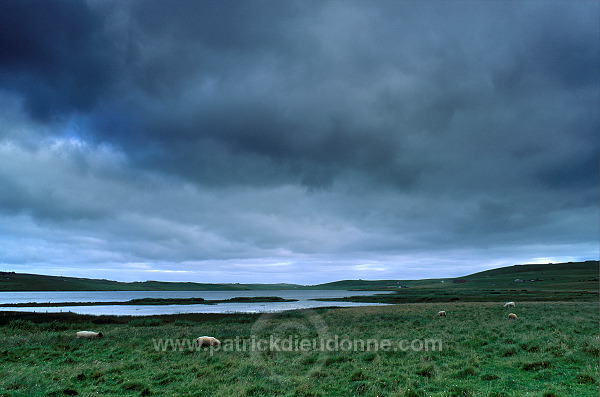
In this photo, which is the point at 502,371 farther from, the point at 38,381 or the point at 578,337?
the point at 38,381

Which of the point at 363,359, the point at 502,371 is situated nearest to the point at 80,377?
the point at 363,359

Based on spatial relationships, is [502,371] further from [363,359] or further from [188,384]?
[188,384]

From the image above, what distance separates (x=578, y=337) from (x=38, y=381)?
27478 mm

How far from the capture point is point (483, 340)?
1950 cm

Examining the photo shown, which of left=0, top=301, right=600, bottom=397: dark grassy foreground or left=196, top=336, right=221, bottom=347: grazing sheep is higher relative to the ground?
left=0, top=301, right=600, bottom=397: dark grassy foreground

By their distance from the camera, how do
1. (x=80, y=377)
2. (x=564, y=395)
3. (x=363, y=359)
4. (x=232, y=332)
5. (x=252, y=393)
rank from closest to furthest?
(x=564, y=395) < (x=252, y=393) < (x=80, y=377) < (x=363, y=359) < (x=232, y=332)

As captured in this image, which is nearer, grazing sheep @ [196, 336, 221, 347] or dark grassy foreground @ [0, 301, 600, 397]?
dark grassy foreground @ [0, 301, 600, 397]

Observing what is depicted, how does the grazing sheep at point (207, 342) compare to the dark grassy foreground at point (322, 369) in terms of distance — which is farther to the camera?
the grazing sheep at point (207, 342)

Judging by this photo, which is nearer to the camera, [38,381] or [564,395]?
[564,395]

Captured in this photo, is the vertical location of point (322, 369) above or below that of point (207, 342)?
above

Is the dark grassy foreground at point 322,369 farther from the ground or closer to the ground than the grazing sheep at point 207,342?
farther from the ground

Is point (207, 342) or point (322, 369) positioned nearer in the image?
point (322, 369)

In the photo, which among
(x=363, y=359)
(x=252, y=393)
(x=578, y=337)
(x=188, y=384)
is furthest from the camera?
(x=578, y=337)

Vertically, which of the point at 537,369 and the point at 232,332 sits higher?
the point at 537,369
